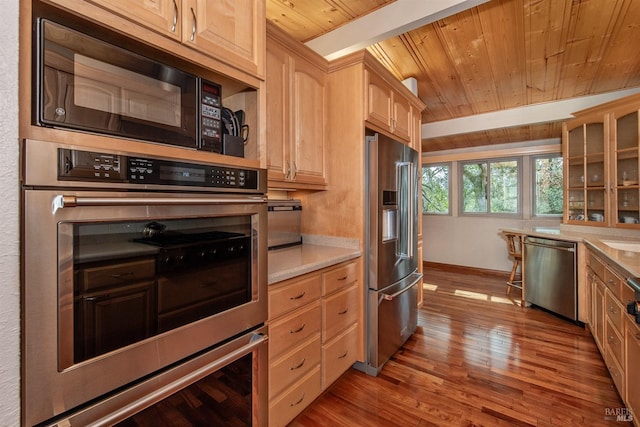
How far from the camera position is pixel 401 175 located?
2338 millimetres

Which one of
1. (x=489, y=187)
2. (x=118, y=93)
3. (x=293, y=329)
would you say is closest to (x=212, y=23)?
(x=118, y=93)

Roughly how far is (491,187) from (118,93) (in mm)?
5484

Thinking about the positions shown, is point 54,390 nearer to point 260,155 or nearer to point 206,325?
point 206,325

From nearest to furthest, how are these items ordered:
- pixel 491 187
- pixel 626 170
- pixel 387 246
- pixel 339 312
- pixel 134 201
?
pixel 134 201, pixel 339 312, pixel 387 246, pixel 626 170, pixel 491 187

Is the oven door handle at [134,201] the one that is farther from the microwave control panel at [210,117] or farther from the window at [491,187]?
the window at [491,187]

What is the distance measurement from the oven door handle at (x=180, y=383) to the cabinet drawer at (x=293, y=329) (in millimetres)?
170

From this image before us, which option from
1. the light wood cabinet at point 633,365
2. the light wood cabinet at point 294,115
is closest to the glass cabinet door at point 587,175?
the light wood cabinet at point 633,365

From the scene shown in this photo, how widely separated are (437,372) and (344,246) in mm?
1151

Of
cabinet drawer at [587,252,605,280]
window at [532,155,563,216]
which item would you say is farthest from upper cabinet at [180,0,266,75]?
window at [532,155,563,216]

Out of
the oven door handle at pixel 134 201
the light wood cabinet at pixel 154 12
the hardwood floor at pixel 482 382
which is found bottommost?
the hardwood floor at pixel 482 382

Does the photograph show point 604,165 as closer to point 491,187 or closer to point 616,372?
point 491,187

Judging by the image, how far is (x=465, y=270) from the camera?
5.18m

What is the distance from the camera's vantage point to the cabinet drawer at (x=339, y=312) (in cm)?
182

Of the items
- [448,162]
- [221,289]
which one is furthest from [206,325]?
[448,162]
